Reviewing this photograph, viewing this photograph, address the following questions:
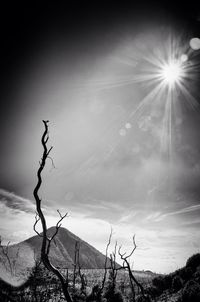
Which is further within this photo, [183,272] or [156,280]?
[156,280]

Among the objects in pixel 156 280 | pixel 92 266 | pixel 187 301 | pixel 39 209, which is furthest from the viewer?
pixel 92 266

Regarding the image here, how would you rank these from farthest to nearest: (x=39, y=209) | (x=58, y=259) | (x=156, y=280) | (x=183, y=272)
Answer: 1. (x=58, y=259)
2. (x=156, y=280)
3. (x=183, y=272)
4. (x=39, y=209)

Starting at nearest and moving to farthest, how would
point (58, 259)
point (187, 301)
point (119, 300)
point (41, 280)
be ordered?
point (187, 301) → point (119, 300) → point (41, 280) → point (58, 259)

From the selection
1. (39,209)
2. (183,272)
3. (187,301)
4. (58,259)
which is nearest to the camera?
(39,209)

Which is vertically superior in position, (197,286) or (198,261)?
(198,261)

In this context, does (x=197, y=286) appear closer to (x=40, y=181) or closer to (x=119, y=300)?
(x=119, y=300)

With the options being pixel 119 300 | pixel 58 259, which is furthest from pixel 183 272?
pixel 58 259

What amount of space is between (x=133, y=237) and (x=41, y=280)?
47029 mm

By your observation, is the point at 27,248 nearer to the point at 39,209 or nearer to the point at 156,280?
the point at 156,280

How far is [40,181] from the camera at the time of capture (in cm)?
725

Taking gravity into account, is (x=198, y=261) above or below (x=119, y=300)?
above

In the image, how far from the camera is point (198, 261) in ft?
120

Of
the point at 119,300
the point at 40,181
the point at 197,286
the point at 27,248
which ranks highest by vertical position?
the point at 27,248

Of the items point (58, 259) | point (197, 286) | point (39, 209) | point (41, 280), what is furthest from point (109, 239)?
point (58, 259)
